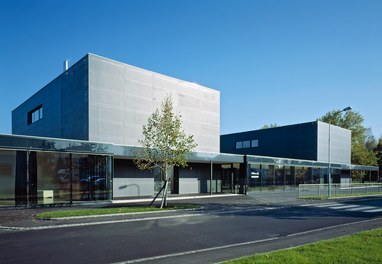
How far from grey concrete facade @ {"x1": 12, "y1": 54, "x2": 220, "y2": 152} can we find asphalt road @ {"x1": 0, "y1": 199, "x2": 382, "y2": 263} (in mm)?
11420

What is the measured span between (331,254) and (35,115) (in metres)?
34.3


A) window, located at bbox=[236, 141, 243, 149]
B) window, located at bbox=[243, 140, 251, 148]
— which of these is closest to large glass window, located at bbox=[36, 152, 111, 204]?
window, located at bbox=[243, 140, 251, 148]

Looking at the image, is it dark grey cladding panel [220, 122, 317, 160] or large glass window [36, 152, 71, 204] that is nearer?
large glass window [36, 152, 71, 204]

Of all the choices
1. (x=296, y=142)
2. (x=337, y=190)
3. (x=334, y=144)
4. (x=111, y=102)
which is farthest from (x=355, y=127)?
(x=111, y=102)

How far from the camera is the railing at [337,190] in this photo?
28000mm

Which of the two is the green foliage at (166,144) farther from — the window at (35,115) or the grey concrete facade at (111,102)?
the window at (35,115)

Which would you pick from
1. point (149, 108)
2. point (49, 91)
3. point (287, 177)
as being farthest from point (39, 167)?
point (287, 177)

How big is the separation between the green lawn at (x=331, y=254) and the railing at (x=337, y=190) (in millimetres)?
20083

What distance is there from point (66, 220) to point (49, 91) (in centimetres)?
2009

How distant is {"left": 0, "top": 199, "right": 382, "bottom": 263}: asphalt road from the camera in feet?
25.6

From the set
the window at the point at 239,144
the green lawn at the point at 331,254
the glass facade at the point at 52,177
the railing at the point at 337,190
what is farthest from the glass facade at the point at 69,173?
the window at the point at 239,144

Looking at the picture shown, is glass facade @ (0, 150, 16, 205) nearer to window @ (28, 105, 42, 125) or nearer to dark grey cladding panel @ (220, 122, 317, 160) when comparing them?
window @ (28, 105, 42, 125)

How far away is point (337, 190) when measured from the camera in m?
30.8

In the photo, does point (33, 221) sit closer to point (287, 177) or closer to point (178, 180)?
point (178, 180)
